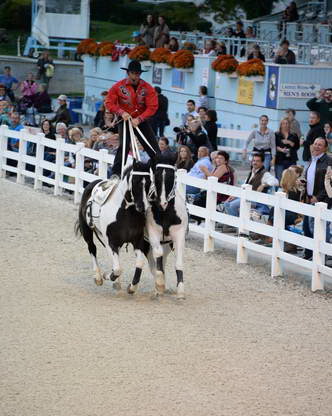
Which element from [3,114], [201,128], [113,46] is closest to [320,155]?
[201,128]

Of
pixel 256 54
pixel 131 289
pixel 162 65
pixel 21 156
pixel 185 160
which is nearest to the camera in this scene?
pixel 131 289

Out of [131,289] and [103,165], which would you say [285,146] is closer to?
[103,165]

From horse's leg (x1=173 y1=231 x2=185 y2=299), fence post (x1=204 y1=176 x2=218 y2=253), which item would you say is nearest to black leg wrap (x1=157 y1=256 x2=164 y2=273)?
horse's leg (x1=173 y1=231 x2=185 y2=299)

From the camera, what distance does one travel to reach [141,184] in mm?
11086

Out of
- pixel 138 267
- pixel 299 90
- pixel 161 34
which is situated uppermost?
pixel 161 34

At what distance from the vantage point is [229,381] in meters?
8.64

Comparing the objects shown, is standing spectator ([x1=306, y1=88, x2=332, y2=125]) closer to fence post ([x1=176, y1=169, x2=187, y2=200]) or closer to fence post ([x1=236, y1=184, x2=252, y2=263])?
fence post ([x1=176, y1=169, x2=187, y2=200])

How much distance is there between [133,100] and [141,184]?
1574 mm

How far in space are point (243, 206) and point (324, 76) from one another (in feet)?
31.4

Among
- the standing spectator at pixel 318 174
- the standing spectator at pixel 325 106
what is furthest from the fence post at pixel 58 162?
the standing spectator at pixel 318 174

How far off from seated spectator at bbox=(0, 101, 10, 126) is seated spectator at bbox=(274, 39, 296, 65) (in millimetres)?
6046

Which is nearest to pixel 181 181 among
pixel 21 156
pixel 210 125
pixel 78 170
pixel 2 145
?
pixel 78 170

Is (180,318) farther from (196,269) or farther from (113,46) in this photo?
(113,46)

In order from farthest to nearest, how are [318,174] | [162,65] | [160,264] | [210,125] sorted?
[162,65] < [210,125] < [318,174] < [160,264]
